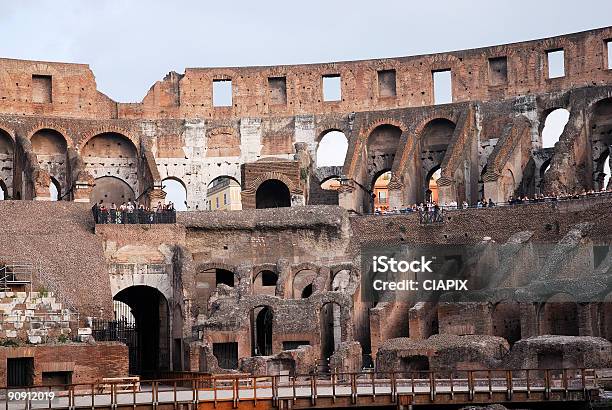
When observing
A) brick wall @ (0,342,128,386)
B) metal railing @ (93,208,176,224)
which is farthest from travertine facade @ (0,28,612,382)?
brick wall @ (0,342,128,386)

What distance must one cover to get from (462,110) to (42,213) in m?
19.8

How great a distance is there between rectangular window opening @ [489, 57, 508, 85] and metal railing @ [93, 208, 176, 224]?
17.1m

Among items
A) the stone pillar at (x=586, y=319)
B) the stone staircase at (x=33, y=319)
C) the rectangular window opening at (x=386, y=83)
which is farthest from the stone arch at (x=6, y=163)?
the stone pillar at (x=586, y=319)

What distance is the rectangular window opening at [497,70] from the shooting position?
60188 mm

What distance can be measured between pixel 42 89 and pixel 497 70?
21.5 metres

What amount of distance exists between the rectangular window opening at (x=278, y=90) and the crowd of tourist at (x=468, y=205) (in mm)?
9168

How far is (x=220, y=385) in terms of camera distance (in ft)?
131

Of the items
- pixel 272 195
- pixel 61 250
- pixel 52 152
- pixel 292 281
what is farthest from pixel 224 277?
pixel 52 152

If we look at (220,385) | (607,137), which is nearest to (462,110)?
(607,137)

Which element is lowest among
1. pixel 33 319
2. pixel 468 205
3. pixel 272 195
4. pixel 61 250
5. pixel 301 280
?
A: pixel 33 319

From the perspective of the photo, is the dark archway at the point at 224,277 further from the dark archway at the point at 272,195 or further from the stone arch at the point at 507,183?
the stone arch at the point at 507,183

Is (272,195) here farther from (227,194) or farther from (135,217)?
(227,194)

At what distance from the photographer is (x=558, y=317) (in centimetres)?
4453

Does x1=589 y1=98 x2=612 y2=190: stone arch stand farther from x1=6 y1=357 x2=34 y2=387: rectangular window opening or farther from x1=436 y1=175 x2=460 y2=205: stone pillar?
x1=6 y1=357 x2=34 y2=387: rectangular window opening
